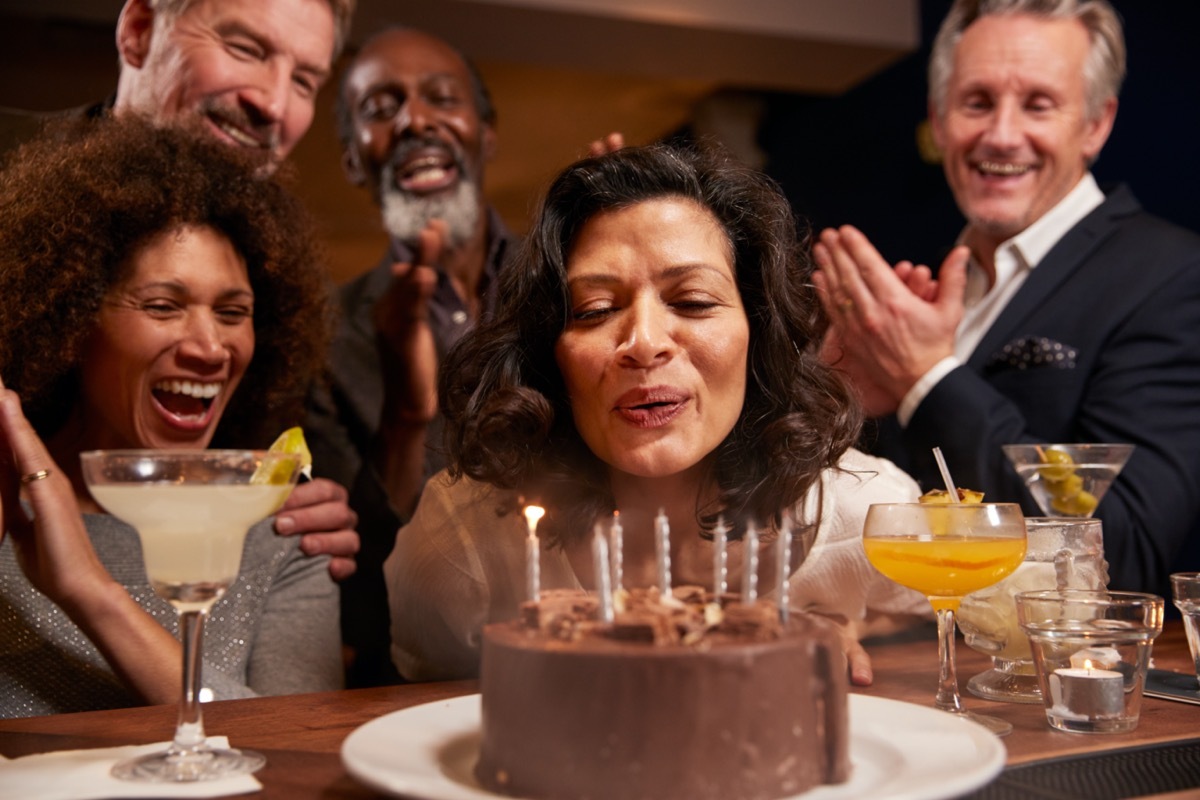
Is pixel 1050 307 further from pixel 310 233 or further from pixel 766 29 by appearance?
pixel 766 29

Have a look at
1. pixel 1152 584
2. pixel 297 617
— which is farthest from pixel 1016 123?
pixel 297 617

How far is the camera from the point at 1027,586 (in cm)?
162

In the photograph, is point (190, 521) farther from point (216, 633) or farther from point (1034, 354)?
point (1034, 354)

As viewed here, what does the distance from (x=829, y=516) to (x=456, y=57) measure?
7.83 feet

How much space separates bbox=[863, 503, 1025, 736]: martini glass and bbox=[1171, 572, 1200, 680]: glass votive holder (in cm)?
26

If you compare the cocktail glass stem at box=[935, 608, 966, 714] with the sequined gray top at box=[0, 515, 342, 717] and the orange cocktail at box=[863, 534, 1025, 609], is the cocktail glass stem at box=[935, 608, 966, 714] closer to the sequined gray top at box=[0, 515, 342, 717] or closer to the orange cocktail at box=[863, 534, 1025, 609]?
the orange cocktail at box=[863, 534, 1025, 609]

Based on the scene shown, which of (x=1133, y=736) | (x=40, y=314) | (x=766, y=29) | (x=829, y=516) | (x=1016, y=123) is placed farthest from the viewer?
(x=766, y=29)

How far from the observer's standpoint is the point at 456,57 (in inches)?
144

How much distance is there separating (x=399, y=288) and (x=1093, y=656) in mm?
2046

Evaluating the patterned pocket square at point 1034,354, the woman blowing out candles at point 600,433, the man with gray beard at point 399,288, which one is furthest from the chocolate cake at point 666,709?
the patterned pocket square at point 1034,354

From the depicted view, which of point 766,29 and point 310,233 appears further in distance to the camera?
point 766,29

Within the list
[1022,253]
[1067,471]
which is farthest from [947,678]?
[1022,253]

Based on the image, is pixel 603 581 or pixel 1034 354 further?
pixel 1034 354

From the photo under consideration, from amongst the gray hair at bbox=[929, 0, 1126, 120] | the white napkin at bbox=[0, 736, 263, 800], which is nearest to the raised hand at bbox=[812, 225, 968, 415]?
the gray hair at bbox=[929, 0, 1126, 120]
